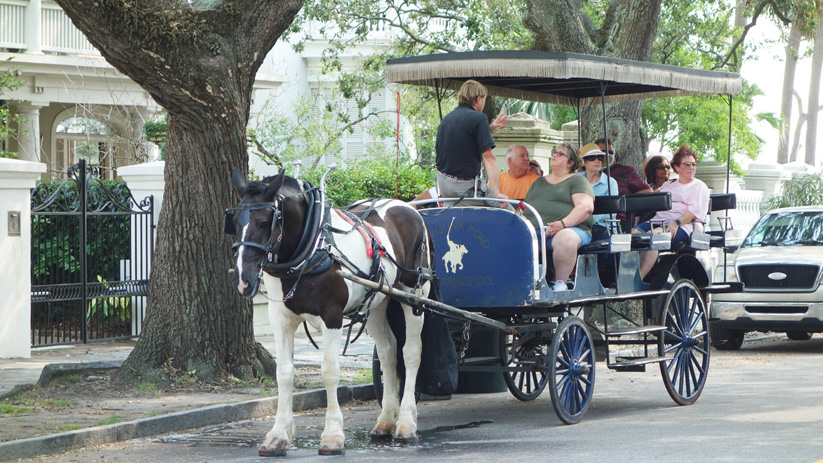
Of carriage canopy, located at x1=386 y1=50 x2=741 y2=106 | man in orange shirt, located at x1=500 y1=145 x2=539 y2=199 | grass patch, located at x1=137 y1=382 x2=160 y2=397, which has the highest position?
carriage canopy, located at x1=386 y1=50 x2=741 y2=106

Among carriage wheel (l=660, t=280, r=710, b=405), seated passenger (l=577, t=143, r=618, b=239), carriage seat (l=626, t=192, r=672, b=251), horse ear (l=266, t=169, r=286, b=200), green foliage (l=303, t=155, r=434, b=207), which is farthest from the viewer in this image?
green foliage (l=303, t=155, r=434, b=207)

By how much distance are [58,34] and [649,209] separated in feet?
53.9

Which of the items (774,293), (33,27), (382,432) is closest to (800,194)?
(774,293)

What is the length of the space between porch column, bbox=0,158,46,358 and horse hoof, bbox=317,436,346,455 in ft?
19.9

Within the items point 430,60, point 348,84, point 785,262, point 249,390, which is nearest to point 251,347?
point 249,390

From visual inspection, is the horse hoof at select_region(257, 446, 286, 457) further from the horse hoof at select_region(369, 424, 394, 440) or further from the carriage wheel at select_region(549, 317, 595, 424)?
the carriage wheel at select_region(549, 317, 595, 424)

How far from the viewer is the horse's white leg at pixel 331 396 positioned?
7348 millimetres

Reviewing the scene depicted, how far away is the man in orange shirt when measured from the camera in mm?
10125

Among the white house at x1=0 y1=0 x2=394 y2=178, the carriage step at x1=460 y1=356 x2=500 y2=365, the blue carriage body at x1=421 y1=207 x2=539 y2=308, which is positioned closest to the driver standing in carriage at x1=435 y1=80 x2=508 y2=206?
the blue carriage body at x1=421 y1=207 x2=539 y2=308

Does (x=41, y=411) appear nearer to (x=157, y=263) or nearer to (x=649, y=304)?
(x=157, y=263)

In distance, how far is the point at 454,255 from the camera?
28.5 ft

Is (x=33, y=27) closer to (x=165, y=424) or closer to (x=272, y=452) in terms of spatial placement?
(x=165, y=424)

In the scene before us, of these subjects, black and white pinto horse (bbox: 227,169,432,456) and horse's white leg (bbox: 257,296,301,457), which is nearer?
black and white pinto horse (bbox: 227,169,432,456)

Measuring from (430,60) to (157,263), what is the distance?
333 cm
